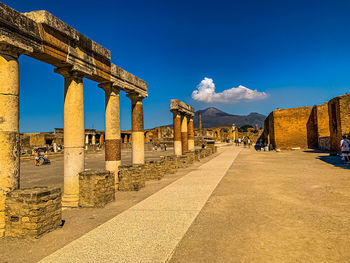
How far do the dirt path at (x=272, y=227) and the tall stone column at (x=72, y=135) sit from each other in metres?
3.91

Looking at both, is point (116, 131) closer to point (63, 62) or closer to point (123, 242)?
point (63, 62)

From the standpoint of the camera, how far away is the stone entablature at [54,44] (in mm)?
4883

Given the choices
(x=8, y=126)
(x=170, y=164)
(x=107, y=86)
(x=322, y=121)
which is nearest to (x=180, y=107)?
(x=170, y=164)

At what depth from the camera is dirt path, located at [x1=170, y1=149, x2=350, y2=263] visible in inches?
128

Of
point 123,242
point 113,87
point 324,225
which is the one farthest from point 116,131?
point 324,225

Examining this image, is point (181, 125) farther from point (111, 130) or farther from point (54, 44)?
point (54, 44)

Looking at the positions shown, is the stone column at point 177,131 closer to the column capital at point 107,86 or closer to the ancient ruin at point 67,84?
the ancient ruin at point 67,84

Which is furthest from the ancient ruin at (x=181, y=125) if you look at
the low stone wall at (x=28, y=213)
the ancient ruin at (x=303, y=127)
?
the ancient ruin at (x=303, y=127)

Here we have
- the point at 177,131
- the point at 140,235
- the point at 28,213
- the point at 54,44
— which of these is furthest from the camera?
the point at 177,131

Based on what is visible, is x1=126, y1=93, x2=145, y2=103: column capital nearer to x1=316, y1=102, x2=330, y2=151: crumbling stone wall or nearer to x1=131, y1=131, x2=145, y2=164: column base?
x1=131, y1=131, x2=145, y2=164: column base

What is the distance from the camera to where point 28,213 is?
4.31 metres

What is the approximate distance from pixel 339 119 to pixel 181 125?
11945mm

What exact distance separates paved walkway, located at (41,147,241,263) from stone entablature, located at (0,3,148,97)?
4333 millimetres

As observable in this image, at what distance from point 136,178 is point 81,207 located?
260 cm
